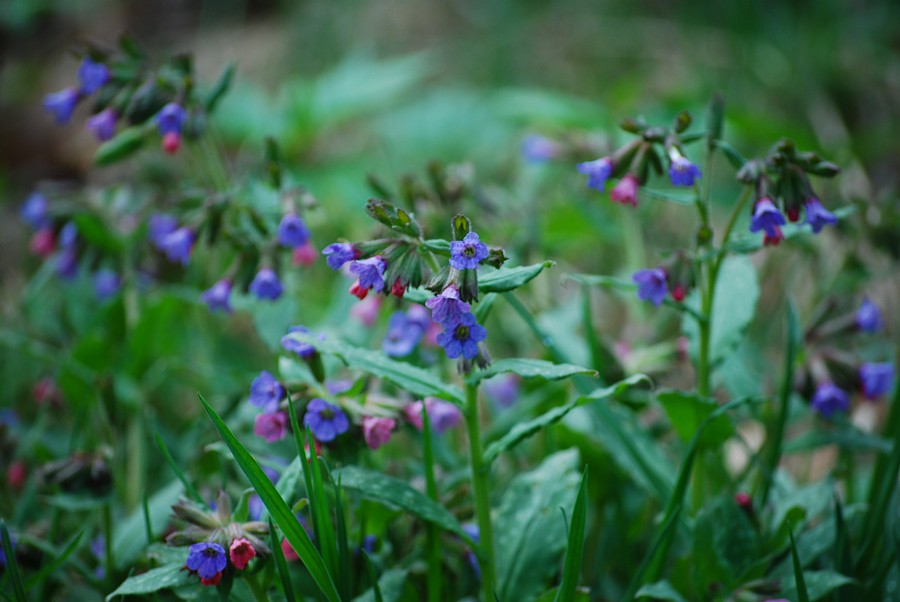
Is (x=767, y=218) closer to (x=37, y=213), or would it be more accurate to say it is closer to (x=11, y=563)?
(x=11, y=563)

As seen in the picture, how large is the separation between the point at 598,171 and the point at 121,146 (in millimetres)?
1015

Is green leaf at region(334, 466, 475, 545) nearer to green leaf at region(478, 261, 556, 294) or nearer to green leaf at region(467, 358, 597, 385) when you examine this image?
green leaf at region(467, 358, 597, 385)

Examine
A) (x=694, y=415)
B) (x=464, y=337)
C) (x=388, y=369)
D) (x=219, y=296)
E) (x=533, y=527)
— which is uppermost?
(x=464, y=337)

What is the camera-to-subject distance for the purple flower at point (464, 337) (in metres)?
1.16

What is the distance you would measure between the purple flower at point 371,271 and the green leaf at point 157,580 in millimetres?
469

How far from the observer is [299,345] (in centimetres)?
135

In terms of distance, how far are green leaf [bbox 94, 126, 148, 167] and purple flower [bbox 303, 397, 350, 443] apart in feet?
2.76

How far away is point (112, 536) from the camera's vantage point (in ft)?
5.25

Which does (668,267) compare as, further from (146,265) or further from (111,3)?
(111,3)

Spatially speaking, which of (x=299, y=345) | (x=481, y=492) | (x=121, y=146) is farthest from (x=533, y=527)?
(x=121, y=146)

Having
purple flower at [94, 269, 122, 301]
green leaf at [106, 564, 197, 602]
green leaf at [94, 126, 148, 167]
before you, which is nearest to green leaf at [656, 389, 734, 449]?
green leaf at [106, 564, 197, 602]

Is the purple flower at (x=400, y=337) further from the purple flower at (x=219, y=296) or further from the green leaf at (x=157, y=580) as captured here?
the green leaf at (x=157, y=580)

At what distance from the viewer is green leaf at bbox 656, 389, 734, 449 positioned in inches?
58.9

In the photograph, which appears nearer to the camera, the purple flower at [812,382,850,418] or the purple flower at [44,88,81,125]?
the purple flower at [812,382,850,418]
